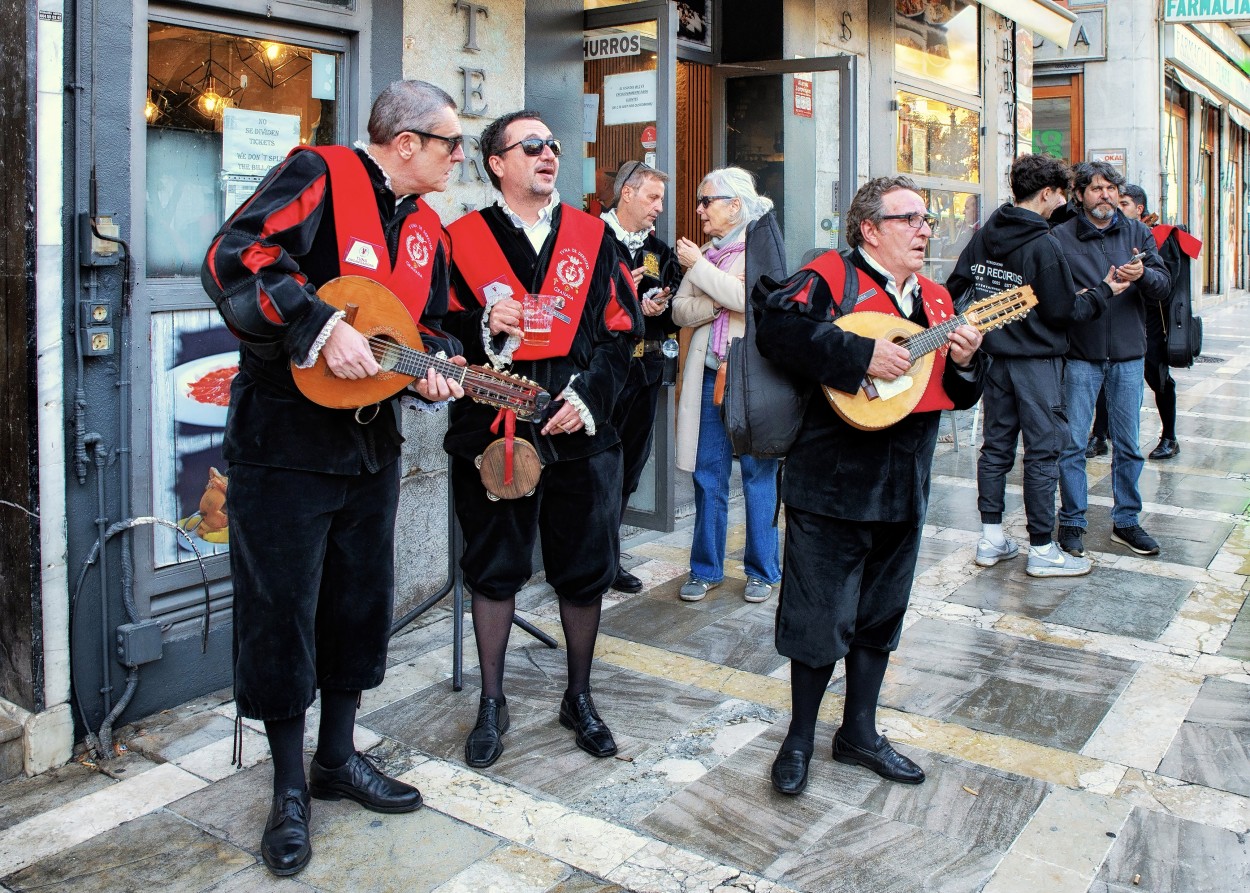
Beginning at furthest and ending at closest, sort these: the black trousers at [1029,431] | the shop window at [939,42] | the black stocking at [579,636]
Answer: the shop window at [939,42], the black trousers at [1029,431], the black stocking at [579,636]

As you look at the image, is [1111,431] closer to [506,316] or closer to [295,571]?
[506,316]

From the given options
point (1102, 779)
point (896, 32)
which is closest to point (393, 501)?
point (1102, 779)

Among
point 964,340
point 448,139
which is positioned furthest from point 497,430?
point 964,340

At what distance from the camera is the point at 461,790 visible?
3594mm

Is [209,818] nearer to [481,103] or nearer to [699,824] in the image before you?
[699,824]

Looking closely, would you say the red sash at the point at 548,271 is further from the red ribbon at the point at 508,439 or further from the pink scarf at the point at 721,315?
the pink scarf at the point at 721,315

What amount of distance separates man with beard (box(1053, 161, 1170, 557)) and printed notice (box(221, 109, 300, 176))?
11.7ft

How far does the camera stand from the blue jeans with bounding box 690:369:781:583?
18.0 feet

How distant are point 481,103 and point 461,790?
9.84 ft

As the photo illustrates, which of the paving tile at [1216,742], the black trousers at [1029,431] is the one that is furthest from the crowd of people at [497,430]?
the black trousers at [1029,431]

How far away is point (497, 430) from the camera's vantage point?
367 centimetres

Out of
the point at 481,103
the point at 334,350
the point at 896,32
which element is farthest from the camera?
the point at 896,32

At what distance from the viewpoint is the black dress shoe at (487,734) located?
3.74m

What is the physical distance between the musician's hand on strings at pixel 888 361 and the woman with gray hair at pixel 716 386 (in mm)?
1854
